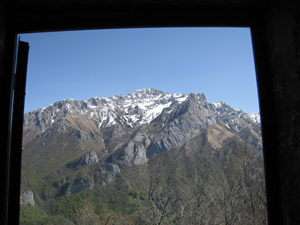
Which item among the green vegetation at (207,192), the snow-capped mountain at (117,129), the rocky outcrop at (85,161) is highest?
the snow-capped mountain at (117,129)

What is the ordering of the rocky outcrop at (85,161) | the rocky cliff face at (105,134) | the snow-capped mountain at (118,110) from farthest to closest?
the snow-capped mountain at (118,110) < the rocky outcrop at (85,161) < the rocky cliff face at (105,134)

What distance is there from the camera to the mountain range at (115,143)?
74.1 ft

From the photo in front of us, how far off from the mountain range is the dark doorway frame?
7885 millimetres

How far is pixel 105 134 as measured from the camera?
10038 centimetres

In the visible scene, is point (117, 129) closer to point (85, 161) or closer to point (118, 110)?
point (118, 110)

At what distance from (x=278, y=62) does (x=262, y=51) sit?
0.53 feet

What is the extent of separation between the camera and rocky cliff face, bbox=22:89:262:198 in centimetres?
4825

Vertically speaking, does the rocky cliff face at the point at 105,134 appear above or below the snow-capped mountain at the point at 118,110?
below

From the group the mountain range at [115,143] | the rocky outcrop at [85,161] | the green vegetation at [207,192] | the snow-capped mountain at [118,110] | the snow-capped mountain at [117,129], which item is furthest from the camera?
the snow-capped mountain at [118,110]

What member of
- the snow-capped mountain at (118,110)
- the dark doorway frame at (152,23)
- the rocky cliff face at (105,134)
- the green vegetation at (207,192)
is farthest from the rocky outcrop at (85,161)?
the dark doorway frame at (152,23)

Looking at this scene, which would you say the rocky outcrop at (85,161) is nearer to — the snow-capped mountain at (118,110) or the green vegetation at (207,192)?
the snow-capped mountain at (118,110)

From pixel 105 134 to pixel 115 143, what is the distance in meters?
17.3

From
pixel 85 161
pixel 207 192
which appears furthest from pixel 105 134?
pixel 207 192

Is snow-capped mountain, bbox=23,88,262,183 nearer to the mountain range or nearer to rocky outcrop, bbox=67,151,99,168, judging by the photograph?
the mountain range
